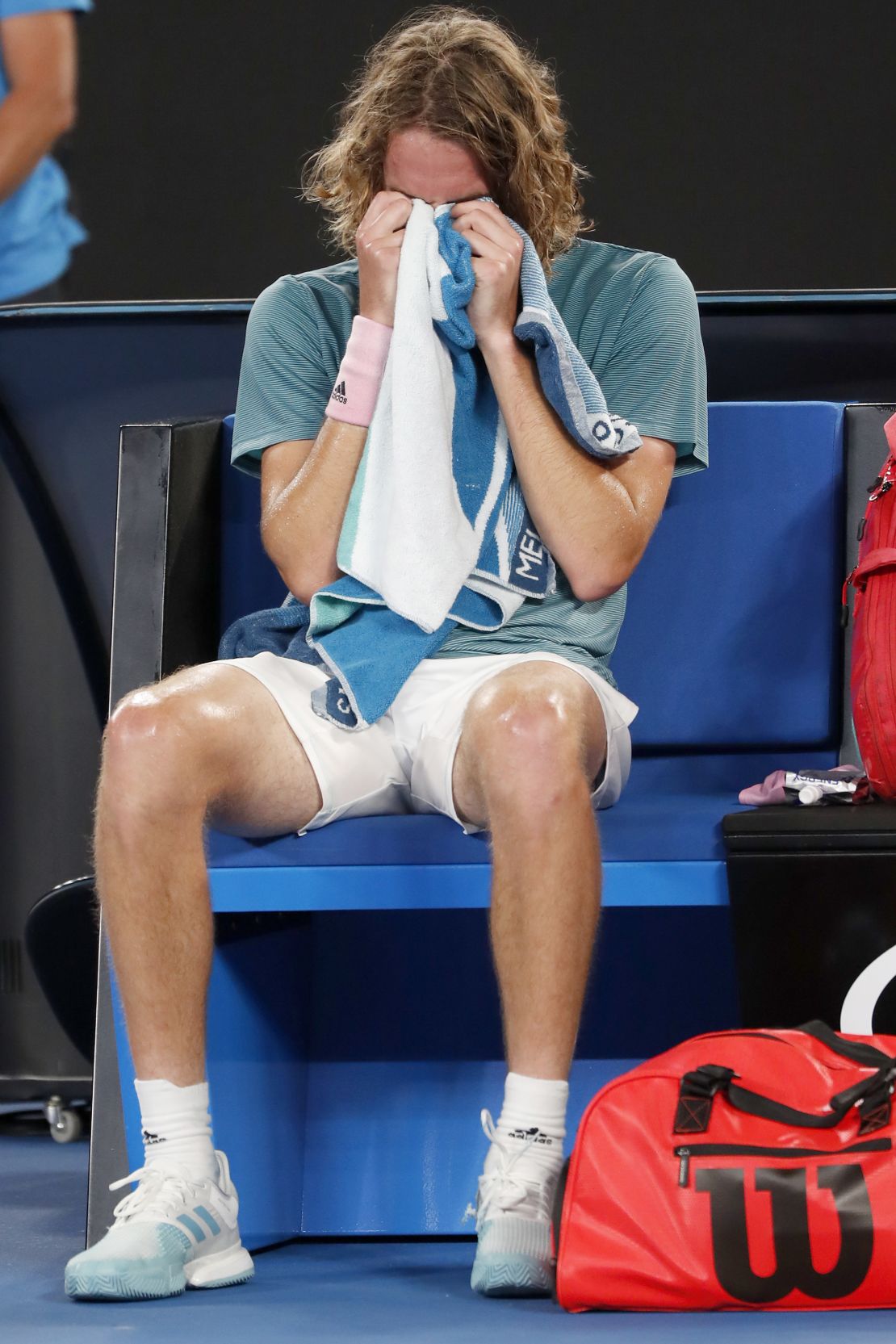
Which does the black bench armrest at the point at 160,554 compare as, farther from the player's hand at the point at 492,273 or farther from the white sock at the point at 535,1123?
the white sock at the point at 535,1123

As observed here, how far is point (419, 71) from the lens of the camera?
75.0 inches

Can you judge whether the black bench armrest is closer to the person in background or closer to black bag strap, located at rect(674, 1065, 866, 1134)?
the person in background

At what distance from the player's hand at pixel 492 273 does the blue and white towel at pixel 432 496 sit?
0.01 m

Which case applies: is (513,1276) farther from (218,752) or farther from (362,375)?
(362,375)

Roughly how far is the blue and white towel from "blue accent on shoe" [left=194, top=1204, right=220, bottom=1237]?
1.61 feet

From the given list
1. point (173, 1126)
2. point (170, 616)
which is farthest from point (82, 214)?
point (173, 1126)

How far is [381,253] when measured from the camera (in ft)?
5.96

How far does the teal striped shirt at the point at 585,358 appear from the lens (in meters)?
1.80

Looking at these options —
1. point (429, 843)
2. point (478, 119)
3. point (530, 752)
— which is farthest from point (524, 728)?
point (478, 119)

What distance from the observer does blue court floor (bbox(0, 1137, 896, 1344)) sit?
1290mm

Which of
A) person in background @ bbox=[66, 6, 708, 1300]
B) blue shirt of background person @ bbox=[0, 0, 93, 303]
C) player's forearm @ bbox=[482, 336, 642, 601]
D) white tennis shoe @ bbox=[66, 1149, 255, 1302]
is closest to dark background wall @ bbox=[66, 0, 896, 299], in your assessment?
blue shirt of background person @ bbox=[0, 0, 93, 303]

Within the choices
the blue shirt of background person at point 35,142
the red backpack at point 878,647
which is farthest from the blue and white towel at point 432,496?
the blue shirt of background person at point 35,142

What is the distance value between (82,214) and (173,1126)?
5.29 feet

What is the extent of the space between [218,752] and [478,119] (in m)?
0.77
